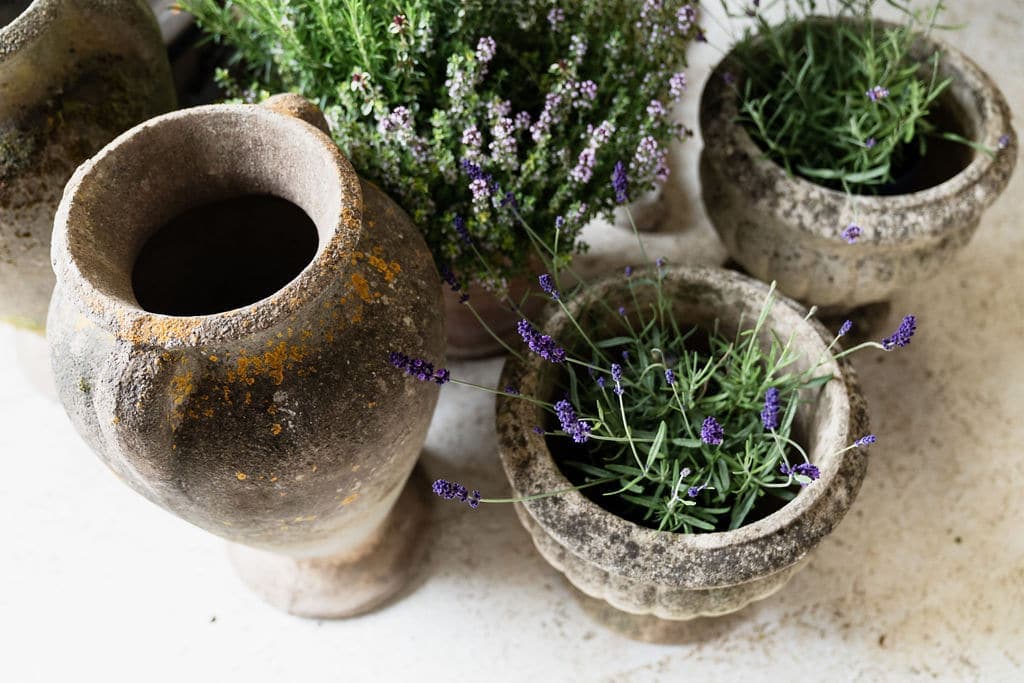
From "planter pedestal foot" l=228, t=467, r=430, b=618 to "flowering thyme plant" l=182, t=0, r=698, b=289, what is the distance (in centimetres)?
54

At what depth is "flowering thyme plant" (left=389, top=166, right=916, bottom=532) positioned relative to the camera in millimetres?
1417

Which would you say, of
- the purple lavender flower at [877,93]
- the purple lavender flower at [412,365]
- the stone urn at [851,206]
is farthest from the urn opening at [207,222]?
the purple lavender flower at [877,93]

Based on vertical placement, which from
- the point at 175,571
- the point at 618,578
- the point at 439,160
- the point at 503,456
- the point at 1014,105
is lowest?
the point at 175,571

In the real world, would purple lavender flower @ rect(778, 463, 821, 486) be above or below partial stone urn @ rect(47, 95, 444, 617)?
below

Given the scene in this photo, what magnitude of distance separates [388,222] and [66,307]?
46cm

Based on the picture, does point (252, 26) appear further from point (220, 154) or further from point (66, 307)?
point (66, 307)

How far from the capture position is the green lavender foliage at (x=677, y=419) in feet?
4.69

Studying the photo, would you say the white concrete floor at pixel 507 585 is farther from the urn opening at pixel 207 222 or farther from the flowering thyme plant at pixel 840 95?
the urn opening at pixel 207 222

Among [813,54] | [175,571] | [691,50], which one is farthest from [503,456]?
[691,50]

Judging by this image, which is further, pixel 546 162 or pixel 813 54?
pixel 813 54

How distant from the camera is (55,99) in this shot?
4.83 feet

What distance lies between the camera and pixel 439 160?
150 cm

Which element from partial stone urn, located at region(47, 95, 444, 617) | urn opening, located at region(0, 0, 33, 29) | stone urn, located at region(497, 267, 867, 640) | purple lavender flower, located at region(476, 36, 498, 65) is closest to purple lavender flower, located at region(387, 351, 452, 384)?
partial stone urn, located at region(47, 95, 444, 617)

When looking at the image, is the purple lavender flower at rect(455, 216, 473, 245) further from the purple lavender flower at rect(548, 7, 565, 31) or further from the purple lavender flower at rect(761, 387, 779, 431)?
the purple lavender flower at rect(761, 387, 779, 431)
